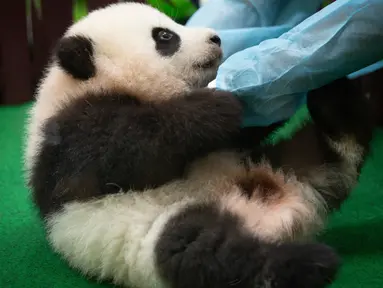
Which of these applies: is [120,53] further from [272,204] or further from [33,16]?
[33,16]

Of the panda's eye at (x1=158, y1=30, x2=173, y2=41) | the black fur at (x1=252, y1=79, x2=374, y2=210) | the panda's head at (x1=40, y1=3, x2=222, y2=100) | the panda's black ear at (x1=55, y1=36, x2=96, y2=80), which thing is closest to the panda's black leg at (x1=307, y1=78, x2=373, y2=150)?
Answer: the black fur at (x1=252, y1=79, x2=374, y2=210)

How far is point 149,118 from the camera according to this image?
1.23 metres

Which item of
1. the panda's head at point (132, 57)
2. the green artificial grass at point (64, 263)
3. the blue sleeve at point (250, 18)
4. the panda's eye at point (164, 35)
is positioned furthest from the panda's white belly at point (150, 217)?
the blue sleeve at point (250, 18)

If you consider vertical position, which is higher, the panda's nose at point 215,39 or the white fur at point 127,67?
the panda's nose at point 215,39

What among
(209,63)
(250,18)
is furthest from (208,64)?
(250,18)

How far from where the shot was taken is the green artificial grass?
1336 millimetres

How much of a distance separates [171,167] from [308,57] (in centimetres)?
40

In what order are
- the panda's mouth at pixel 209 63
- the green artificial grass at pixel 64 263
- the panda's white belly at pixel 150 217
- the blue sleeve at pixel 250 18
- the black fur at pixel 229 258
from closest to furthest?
the black fur at pixel 229 258 → the panda's white belly at pixel 150 217 → the green artificial grass at pixel 64 263 → the panda's mouth at pixel 209 63 → the blue sleeve at pixel 250 18

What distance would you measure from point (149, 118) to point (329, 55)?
1.41 feet

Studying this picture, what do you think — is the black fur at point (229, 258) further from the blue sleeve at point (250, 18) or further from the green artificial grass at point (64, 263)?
the blue sleeve at point (250, 18)

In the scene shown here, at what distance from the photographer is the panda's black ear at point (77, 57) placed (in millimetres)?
1366

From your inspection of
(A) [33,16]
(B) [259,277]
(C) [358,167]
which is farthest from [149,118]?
(A) [33,16]

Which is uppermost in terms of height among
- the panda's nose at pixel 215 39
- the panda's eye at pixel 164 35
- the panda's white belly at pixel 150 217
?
the panda's nose at pixel 215 39

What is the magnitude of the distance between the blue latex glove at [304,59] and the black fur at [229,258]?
1.10 feet
